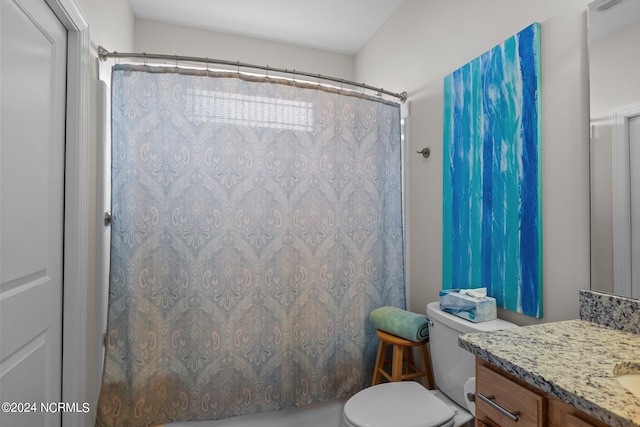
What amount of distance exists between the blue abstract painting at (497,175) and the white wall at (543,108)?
5 centimetres

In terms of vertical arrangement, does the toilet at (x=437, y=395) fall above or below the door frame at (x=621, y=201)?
below

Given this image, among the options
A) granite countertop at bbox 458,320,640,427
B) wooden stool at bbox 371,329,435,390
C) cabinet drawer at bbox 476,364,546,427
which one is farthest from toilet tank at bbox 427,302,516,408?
cabinet drawer at bbox 476,364,546,427

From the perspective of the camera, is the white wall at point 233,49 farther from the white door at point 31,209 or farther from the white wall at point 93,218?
the white door at point 31,209

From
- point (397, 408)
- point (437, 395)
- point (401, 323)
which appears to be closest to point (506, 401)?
point (397, 408)

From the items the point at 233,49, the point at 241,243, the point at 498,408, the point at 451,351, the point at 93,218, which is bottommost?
the point at 451,351

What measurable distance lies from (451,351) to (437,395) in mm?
247

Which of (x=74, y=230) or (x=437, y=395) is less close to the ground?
(x=74, y=230)

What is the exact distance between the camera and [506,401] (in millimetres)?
814

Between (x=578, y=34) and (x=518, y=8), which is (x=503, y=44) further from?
(x=578, y=34)

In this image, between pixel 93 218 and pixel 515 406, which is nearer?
pixel 515 406

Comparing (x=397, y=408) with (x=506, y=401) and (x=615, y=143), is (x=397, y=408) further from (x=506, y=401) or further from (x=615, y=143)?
(x=615, y=143)

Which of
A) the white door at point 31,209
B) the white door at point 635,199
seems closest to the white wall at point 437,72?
the white door at point 635,199

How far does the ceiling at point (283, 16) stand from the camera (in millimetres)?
2201

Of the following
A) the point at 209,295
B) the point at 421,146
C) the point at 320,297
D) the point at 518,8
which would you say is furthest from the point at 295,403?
the point at 518,8
